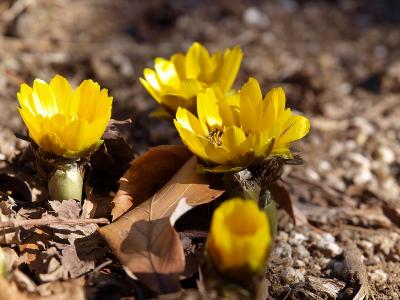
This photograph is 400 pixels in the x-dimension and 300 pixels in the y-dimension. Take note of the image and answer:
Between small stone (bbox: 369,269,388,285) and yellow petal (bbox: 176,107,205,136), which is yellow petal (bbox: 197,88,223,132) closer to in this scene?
yellow petal (bbox: 176,107,205,136)

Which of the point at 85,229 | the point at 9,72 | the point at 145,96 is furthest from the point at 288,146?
the point at 9,72

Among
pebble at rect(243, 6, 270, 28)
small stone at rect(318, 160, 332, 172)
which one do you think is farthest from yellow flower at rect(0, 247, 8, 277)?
pebble at rect(243, 6, 270, 28)

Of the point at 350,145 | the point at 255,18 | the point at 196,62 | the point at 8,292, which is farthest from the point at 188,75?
the point at 255,18

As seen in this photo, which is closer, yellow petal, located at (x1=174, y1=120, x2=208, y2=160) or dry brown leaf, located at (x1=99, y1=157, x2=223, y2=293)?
dry brown leaf, located at (x1=99, y1=157, x2=223, y2=293)

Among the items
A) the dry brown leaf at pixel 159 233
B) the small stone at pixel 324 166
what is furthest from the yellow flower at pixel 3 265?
the small stone at pixel 324 166

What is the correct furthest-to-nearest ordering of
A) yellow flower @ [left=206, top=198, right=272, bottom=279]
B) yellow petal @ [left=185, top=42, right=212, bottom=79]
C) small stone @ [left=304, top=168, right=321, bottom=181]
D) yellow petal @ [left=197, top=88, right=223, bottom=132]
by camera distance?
small stone @ [left=304, top=168, right=321, bottom=181] → yellow petal @ [left=185, top=42, right=212, bottom=79] → yellow petal @ [left=197, top=88, right=223, bottom=132] → yellow flower @ [left=206, top=198, right=272, bottom=279]

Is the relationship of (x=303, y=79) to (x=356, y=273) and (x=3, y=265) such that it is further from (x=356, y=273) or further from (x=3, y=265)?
(x=3, y=265)
